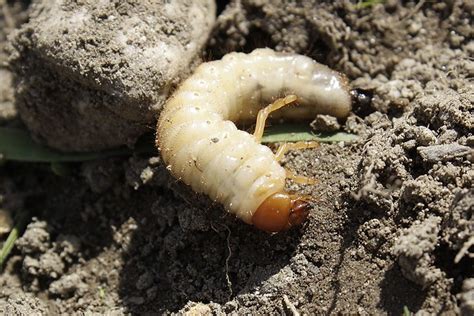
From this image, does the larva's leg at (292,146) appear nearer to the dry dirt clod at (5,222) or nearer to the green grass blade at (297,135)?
the green grass blade at (297,135)

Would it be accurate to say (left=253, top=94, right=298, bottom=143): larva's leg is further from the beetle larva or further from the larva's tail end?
the larva's tail end

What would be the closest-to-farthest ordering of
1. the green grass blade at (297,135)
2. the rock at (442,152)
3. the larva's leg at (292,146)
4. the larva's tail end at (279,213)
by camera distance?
the rock at (442,152) < the larva's tail end at (279,213) < the larva's leg at (292,146) < the green grass blade at (297,135)

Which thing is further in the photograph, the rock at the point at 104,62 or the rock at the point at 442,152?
the rock at the point at 104,62

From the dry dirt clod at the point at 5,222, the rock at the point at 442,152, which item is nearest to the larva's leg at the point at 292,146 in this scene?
the rock at the point at 442,152

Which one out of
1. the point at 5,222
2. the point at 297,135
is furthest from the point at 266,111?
the point at 5,222

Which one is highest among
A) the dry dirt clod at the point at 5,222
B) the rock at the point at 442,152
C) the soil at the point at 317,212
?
the rock at the point at 442,152

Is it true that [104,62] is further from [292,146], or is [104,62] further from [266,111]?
[292,146]

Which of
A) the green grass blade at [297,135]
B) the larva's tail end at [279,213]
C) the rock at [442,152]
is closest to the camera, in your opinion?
the rock at [442,152]
